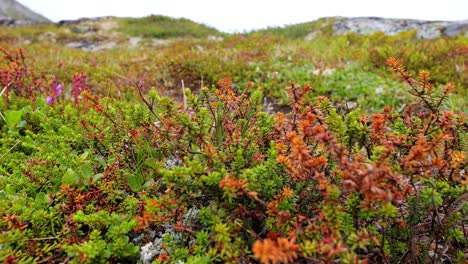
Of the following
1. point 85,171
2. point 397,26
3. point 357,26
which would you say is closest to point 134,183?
point 85,171

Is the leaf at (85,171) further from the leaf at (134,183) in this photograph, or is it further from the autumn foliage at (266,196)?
the leaf at (134,183)

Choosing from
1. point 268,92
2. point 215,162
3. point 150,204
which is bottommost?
point 268,92

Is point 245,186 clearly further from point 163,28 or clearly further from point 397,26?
point 163,28

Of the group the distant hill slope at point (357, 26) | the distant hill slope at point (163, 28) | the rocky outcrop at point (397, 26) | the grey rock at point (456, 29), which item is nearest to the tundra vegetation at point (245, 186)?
the grey rock at point (456, 29)

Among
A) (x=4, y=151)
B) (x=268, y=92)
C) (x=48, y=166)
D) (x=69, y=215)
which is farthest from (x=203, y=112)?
(x=268, y=92)

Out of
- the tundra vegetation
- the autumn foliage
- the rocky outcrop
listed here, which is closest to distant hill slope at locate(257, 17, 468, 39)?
the rocky outcrop

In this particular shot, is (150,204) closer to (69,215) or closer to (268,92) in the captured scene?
(69,215)

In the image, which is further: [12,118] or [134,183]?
[12,118]
